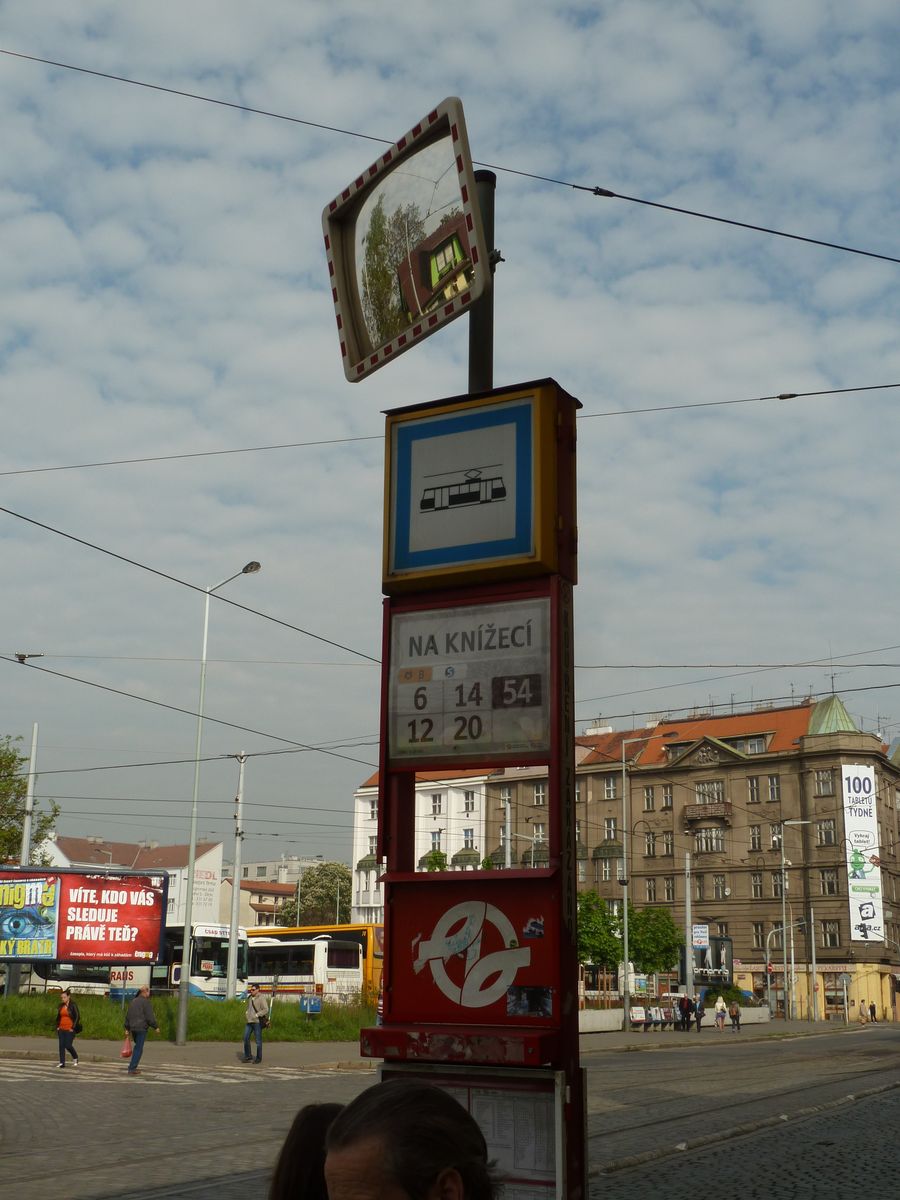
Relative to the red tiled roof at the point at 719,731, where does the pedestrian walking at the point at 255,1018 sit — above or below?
below

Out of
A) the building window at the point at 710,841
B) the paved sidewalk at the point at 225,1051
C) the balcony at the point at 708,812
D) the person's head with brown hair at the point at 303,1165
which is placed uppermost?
the balcony at the point at 708,812

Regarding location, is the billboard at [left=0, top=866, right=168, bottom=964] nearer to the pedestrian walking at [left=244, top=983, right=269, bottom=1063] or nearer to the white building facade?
the pedestrian walking at [left=244, top=983, right=269, bottom=1063]

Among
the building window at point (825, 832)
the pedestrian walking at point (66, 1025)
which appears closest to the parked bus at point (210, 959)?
the pedestrian walking at point (66, 1025)

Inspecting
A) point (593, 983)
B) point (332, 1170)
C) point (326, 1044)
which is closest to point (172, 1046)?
point (326, 1044)

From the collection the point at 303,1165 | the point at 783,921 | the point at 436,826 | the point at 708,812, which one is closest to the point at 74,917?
the point at 303,1165

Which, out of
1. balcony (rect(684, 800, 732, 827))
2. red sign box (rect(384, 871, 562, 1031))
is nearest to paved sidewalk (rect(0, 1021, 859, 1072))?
red sign box (rect(384, 871, 562, 1031))

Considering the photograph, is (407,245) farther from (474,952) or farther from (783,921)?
(783,921)

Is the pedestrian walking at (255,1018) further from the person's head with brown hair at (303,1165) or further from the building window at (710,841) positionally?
the building window at (710,841)

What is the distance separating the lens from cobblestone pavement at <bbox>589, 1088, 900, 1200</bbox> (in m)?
10.6

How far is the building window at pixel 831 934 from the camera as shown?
3344 inches

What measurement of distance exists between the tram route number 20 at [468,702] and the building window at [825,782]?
85909 mm

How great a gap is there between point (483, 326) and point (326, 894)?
404ft

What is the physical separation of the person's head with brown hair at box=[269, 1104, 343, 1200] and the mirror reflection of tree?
17.0 ft

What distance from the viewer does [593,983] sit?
237ft
